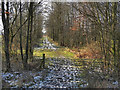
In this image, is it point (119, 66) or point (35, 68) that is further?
point (35, 68)

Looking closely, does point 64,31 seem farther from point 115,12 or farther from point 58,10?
point 115,12

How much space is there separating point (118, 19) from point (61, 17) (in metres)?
22.0

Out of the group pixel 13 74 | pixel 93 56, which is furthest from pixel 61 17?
pixel 13 74

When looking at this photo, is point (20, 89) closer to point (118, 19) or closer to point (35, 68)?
point (35, 68)

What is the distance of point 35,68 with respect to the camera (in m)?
9.37

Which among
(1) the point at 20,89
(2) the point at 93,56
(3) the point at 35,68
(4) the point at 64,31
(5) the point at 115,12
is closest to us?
(1) the point at 20,89

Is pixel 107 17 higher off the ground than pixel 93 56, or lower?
higher

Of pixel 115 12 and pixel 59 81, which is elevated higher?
pixel 115 12

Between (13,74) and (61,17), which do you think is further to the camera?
(61,17)

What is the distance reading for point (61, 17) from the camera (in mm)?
28172

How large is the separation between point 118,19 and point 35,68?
5.82m

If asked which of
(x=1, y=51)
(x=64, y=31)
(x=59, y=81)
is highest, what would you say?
(x=64, y=31)

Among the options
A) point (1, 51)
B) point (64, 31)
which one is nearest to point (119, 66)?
point (1, 51)

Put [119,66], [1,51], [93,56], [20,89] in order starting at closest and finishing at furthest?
[20,89] → [119,66] → [1,51] → [93,56]
